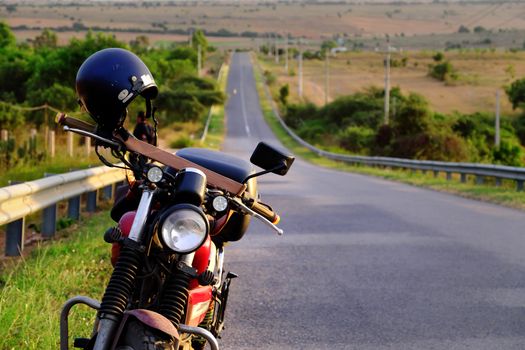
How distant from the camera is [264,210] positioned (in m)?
4.85

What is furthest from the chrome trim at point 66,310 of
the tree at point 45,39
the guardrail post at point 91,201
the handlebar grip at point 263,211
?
the tree at point 45,39

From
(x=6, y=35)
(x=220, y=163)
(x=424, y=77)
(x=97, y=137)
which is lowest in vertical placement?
(x=424, y=77)

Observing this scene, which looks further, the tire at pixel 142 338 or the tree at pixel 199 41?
the tree at pixel 199 41

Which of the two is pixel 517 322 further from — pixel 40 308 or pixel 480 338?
pixel 40 308

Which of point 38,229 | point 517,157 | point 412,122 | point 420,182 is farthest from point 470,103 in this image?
point 38,229

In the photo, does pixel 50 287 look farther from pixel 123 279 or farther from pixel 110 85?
pixel 123 279

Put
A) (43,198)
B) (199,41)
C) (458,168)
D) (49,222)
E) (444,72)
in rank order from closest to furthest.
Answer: (43,198) < (49,222) < (458,168) < (444,72) < (199,41)

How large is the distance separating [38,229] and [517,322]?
6.85 meters

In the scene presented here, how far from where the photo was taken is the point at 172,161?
4.55 metres

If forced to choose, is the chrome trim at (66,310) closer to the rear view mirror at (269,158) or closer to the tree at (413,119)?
the rear view mirror at (269,158)

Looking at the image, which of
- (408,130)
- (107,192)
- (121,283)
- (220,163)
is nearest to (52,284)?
(220,163)

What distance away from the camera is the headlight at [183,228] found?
3.99 metres

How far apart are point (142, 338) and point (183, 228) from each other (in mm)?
479

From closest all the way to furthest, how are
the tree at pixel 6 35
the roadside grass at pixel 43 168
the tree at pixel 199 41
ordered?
the roadside grass at pixel 43 168
the tree at pixel 6 35
the tree at pixel 199 41
